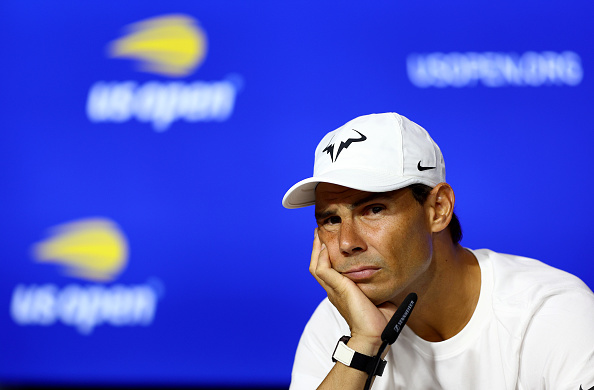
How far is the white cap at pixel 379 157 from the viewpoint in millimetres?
1396

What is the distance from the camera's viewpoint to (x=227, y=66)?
2682mm

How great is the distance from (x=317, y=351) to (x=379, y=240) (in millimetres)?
375

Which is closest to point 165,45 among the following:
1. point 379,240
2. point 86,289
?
point 86,289

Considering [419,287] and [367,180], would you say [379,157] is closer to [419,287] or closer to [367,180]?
[367,180]

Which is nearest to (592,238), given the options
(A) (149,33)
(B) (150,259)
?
(B) (150,259)

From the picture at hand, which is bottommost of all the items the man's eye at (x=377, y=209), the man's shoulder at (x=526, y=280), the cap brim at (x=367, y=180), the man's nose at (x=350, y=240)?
the man's shoulder at (x=526, y=280)

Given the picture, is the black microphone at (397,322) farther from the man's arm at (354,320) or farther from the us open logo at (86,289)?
the us open logo at (86,289)

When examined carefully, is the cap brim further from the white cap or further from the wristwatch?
the wristwatch

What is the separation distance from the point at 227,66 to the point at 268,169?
18.2 inches

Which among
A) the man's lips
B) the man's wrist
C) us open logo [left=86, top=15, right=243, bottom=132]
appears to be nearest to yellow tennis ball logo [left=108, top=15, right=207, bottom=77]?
us open logo [left=86, top=15, right=243, bottom=132]

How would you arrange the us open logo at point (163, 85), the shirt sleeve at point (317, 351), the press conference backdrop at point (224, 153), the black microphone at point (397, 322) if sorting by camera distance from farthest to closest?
the us open logo at point (163, 85) → the press conference backdrop at point (224, 153) → the shirt sleeve at point (317, 351) → the black microphone at point (397, 322)

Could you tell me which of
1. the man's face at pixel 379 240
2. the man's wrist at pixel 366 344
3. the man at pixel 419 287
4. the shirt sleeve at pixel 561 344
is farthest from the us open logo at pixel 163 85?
the shirt sleeve at pixel 561 344

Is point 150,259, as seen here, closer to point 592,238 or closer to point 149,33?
point 149,33

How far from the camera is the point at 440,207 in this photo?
1.51m
